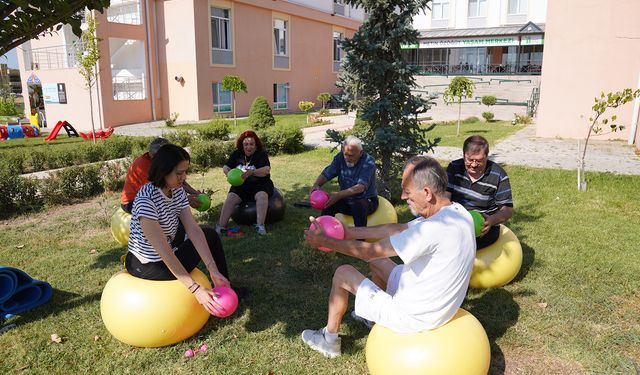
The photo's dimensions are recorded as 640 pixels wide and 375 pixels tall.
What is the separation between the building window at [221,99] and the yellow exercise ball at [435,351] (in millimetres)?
24818

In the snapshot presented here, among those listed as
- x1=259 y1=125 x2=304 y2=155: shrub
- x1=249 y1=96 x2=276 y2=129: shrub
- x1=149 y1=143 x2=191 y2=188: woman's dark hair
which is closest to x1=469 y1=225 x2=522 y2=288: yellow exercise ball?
x1=149 y1=143 x2=191 y2=188: woman's dark hair

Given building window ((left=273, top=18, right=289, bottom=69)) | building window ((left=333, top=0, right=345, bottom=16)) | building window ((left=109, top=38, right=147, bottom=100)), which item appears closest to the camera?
building window ((left=109, top=38, right=147, bottom=100))

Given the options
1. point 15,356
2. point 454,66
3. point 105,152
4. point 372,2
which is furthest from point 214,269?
point 454,66

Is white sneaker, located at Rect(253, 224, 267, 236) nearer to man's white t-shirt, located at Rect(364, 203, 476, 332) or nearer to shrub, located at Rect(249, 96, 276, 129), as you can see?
man's white t-shirt, located at Rect(364, 203, 476, 332)

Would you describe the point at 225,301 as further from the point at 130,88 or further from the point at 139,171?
the point at 130,88

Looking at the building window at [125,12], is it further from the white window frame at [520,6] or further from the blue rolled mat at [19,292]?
the white window frame at [520,6]

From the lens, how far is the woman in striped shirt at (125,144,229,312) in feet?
11.8

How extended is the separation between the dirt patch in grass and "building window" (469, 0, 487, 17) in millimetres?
46080

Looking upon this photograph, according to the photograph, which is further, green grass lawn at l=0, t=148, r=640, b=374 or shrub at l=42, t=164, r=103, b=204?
shrub at l=42, t=164, r=103, b=204

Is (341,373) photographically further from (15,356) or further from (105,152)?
(105,152)

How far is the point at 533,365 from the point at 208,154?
9694mm

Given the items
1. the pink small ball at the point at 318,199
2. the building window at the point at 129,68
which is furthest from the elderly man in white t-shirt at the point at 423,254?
the building window at the point at 129,68

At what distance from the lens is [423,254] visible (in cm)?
284

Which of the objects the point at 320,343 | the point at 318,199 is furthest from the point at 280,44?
the point at 320,343
